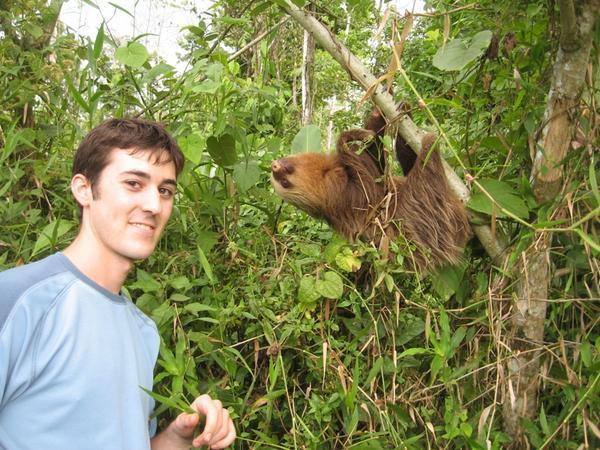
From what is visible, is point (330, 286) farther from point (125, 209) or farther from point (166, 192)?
point (125, 209)

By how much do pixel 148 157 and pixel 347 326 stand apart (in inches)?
43.5

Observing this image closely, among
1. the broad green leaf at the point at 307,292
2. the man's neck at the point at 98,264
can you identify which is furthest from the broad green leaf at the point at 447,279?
the man's neck at the point at 98,264

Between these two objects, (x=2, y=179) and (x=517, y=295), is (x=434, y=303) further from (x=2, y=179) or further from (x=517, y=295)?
(x=2, y=179)

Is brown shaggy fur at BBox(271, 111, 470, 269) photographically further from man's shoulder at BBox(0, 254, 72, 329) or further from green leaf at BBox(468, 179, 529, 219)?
man's shoulder at BBox(0, 254, 72, 329)

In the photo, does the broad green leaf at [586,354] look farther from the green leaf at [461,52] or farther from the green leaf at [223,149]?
the green leaf at [223,149]

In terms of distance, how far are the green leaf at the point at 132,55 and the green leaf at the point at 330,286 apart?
1.27 meters

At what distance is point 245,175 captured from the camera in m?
2.66

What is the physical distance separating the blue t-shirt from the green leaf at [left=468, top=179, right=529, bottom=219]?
4.74ft

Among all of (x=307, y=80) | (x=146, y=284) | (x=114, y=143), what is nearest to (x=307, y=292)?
(x=146, y=284)

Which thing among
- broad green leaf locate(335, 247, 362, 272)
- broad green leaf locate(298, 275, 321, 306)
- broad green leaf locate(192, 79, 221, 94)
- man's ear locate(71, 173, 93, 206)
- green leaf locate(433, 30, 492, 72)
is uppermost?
green leaf locate(433, 30, 492, 72)

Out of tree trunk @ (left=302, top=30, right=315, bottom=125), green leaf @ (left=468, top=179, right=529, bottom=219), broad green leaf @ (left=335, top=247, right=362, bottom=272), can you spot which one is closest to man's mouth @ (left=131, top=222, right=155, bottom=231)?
broad green leaf @ (left=335, top=247, right=362, bottom=272)

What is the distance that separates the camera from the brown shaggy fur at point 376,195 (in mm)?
2727

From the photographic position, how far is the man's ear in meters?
1.82

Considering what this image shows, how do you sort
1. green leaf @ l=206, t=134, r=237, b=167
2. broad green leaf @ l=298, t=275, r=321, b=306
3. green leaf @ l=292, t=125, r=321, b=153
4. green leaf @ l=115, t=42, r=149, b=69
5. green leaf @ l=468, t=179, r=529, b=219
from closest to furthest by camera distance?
green leaf @ l=468, t=179, r=529, b=219
broad green leaf @ l=298, t=275, r=321, b=306
green leaf @ l=115, t=42, r=149, b=69
green leaf @ l=206, t=134, r=237, b=167
green leaf @ l=292, t=125, r=321, b=153
